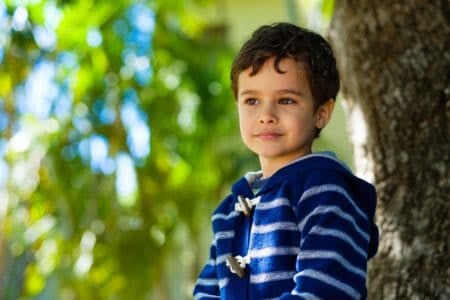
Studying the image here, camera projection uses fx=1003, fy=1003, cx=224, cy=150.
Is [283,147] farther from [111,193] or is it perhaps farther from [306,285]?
[111,193]

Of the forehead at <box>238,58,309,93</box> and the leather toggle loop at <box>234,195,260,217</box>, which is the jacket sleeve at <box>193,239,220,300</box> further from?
the forehead at <box>238,58,309,93</box>

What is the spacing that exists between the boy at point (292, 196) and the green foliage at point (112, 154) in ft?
21.2

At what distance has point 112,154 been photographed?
10.0 m

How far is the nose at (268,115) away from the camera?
256 centimetres

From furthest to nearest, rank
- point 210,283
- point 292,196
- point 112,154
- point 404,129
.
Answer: point 112,154, point 404,129, point 210,283, point 292,196

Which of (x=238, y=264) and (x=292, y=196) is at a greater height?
(x=292, y=196)

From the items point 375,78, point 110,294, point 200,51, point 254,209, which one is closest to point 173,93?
point 200,51

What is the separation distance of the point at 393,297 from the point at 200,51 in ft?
22.4

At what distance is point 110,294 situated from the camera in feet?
33.5

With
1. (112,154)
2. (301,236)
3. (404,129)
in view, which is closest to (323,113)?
(301,236)

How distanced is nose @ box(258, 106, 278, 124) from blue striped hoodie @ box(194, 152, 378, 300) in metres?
0.13

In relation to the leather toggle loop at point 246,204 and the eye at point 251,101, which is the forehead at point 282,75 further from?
the leather toggle loop at point 246,204

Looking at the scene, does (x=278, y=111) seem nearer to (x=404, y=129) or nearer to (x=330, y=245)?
(x=330, y=245)

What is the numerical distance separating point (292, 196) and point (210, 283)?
51 centimetres
